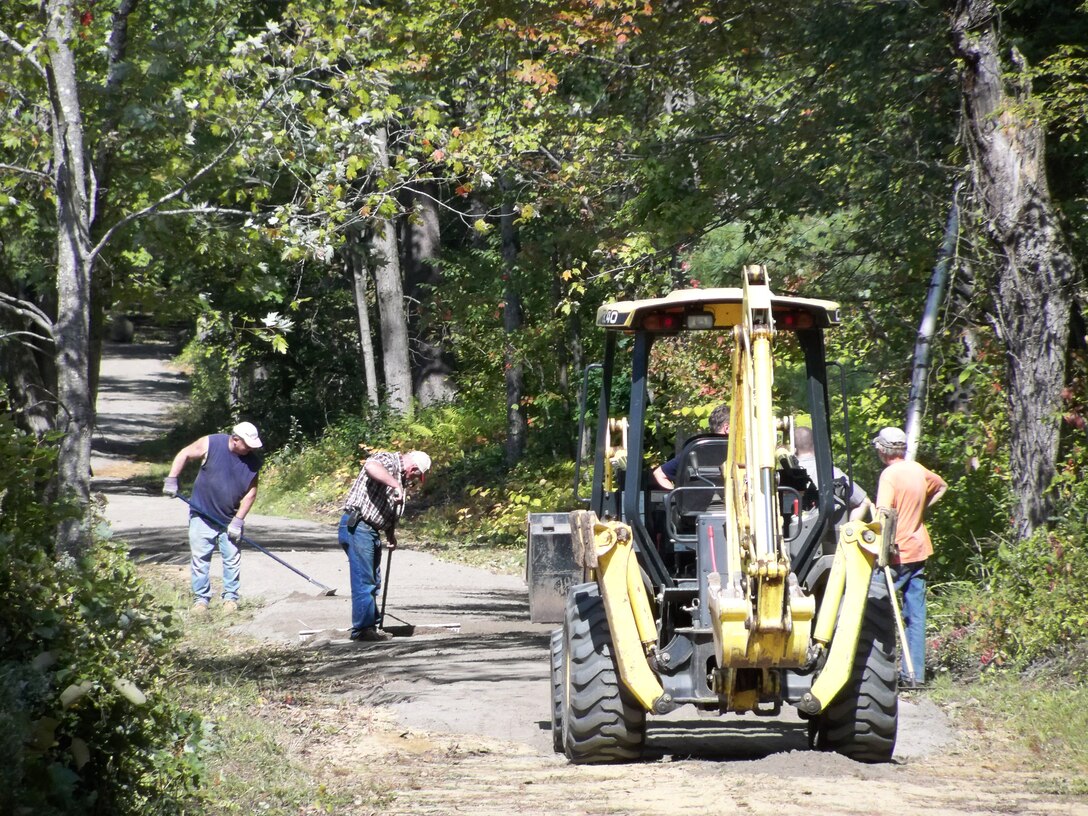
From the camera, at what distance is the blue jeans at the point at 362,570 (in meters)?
12.0

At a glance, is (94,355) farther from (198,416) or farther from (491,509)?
(198,416)

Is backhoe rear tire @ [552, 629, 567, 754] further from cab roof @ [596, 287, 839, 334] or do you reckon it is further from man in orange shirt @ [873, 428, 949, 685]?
man in orange shirt @ [873, 428, 949, 685]

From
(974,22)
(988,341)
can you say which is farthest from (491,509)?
(974,22)

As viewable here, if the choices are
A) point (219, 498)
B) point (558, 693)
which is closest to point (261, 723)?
point (558, 693)

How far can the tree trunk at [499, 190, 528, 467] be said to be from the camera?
22766 millimetres

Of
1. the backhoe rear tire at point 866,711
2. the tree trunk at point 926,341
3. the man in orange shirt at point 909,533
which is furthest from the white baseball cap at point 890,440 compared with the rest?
the backhoe rear tire at point 866,711

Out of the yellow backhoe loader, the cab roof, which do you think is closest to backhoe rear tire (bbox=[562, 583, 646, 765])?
the yellow backhoe loader

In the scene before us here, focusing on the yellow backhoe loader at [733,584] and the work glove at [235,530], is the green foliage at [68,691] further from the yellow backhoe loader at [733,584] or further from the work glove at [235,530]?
the work glove at [235,530]

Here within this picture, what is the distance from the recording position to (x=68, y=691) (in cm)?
551

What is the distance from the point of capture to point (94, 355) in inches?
677

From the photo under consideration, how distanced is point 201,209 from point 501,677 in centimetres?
438

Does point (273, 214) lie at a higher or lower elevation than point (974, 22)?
lower

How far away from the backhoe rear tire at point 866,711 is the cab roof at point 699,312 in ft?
5.53

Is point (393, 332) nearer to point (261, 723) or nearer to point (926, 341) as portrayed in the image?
point (926, 341)
